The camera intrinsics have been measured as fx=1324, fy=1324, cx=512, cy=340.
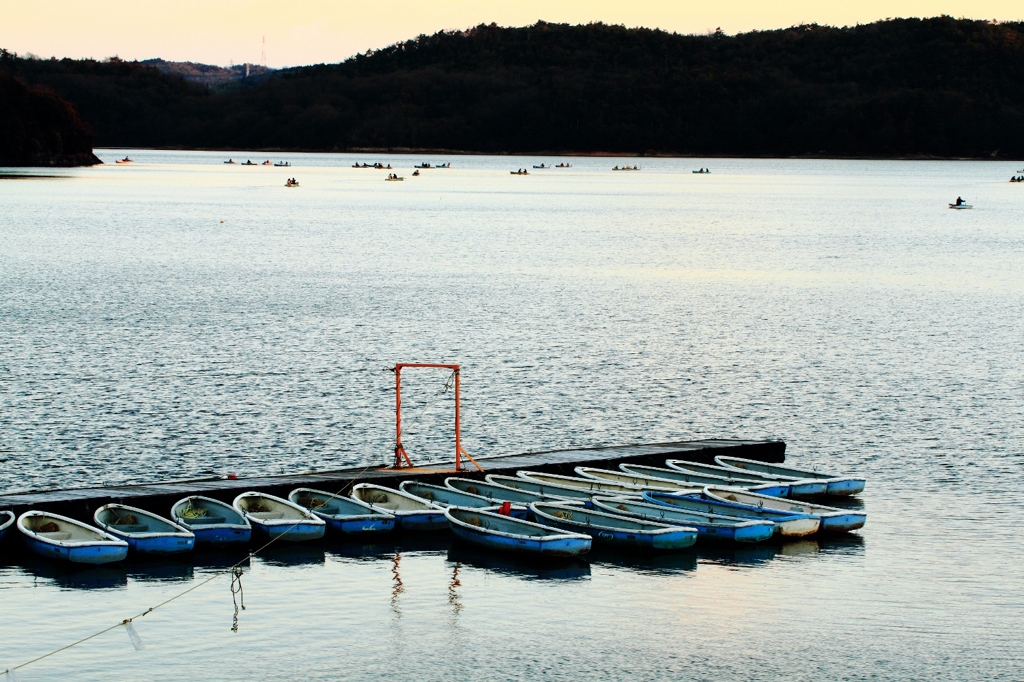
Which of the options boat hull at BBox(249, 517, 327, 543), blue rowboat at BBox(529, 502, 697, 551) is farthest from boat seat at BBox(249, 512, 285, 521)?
blue rowboat at BBox(529, 502, 697, 551)

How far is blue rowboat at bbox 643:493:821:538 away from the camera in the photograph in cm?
2703

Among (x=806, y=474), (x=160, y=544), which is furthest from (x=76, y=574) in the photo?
(x=806, y=474)

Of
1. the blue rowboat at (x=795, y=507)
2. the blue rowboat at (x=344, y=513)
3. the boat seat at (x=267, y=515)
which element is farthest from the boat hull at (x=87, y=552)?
the blue rowboat at (x=795, y=507)

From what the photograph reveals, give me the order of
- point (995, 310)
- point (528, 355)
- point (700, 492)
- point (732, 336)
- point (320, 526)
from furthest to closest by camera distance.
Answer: point (995, 310) < point (732, 336) < point (528, 355) < point (700, 492) < point (320, 526)

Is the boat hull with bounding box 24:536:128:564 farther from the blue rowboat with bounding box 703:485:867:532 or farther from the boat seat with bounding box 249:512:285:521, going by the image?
the blue rowboat with bounding box 703:485:867:532

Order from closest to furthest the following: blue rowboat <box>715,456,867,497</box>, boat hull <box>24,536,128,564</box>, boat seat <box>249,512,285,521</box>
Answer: boat hull <box>24,536,128,564</box> < boat seat <box>249,512,285,521</box> < blue rowboat <box>715,456,867,497</box>

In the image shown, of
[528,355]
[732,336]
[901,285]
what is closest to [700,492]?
[528,355]

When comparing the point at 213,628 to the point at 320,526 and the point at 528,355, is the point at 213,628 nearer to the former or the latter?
the point at 320,526

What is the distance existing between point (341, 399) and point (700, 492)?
16.4m

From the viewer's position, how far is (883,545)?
27.3m

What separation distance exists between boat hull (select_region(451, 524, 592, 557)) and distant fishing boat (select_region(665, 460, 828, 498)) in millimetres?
5710

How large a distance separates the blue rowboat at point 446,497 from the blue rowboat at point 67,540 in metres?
6.50

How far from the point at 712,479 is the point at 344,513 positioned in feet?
27.9

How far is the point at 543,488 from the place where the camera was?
94.3 ft
